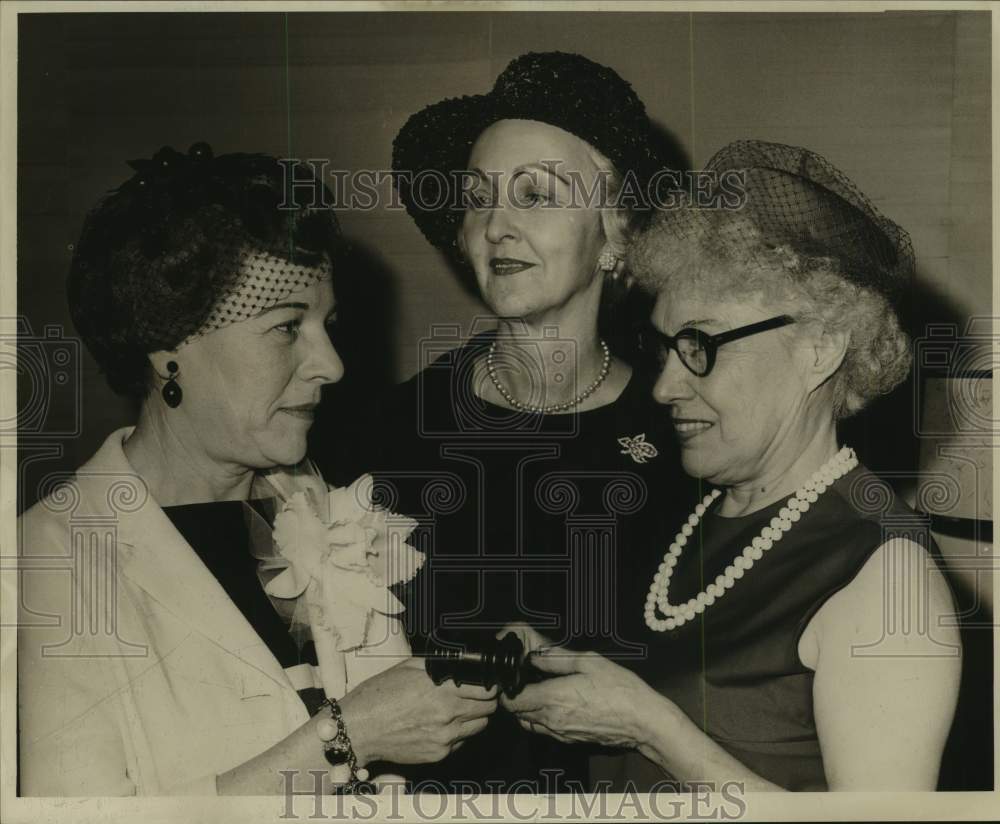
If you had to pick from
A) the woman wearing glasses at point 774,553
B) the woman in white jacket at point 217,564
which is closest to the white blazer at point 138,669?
the woman in white jacket at point 217,564

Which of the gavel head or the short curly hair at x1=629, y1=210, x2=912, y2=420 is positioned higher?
the short curly hair at x1=629, y1=210, x2=912, y2=420

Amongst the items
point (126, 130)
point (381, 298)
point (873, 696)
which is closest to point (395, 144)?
point (381, 298)

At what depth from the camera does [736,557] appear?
186 cm

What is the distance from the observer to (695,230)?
186 cm

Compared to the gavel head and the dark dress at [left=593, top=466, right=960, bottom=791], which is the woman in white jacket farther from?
the dark dress at [left=593, top=466, right=960, bottom=791]

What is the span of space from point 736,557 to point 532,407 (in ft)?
1.43

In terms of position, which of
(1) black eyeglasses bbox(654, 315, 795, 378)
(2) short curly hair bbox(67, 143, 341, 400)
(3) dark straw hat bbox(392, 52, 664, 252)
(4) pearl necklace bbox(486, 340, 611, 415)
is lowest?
(4) pearl necklace bbox(486, 340, 611, 415)

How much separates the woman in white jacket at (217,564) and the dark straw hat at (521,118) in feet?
0.59

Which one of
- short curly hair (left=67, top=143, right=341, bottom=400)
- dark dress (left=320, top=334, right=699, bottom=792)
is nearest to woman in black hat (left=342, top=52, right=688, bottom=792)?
dark dress (left=320, top=334, right=699, bottom=792)

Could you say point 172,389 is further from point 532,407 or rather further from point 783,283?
point 783,283

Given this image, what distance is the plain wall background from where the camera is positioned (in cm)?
194

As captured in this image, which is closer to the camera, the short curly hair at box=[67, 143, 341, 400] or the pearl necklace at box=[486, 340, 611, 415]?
the short curly hair at box=[67, 143, 341, 400]

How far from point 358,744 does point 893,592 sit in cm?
95

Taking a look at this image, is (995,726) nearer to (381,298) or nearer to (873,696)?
→ (873,696)
